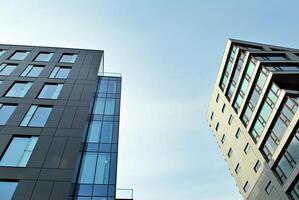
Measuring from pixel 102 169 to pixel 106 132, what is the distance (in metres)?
4.57

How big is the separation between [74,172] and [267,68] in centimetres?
2216

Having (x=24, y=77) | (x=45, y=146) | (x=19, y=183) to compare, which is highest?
(x=24, y=77)

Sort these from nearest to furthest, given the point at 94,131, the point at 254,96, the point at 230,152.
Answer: the point at 94,131
the point at 254,96
the point at 230,152

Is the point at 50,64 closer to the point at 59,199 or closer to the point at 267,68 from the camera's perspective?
the point at 59,199

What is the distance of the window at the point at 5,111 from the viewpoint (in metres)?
26.6

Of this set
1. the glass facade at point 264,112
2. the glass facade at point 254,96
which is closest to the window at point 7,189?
the glass facade at point 264,112

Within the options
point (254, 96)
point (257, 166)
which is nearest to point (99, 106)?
Answer: point (254, 96)

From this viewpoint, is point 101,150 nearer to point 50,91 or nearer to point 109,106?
point 109,106

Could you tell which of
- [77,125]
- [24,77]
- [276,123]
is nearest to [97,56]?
[24,77]

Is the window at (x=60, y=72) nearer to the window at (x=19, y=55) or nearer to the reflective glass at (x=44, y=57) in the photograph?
the reflective glass at (x=44, y=57)

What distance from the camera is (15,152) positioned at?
23.5 m

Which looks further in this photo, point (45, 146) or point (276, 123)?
point (276, 123)

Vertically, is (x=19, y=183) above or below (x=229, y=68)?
below

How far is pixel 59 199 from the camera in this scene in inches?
763
